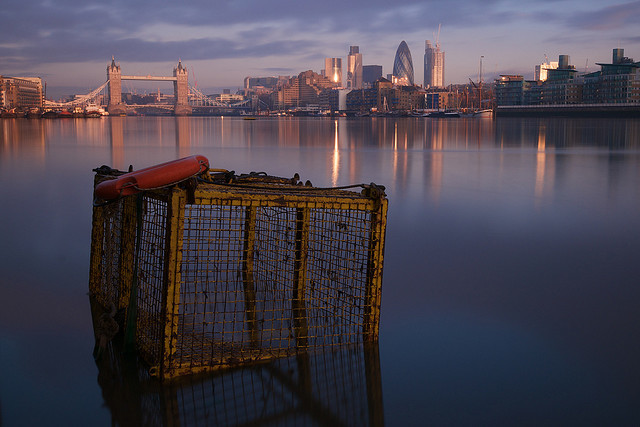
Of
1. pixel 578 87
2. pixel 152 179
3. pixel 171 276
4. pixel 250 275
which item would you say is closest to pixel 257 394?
pixel 171 276

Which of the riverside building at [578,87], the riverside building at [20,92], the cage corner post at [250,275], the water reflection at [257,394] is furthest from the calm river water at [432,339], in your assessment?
the riverside building at [20,92]

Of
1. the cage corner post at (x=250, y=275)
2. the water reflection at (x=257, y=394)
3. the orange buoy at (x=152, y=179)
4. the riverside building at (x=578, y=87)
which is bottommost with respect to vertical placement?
the water reflection at (x=257, y=394)

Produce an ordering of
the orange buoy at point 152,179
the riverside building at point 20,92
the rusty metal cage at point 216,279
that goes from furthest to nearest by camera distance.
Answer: the riverside building at point 20,92
the rusty metal cage at point 216,279
the orange buoy at point 152,179

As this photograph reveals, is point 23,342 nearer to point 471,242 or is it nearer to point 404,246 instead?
point 404,246

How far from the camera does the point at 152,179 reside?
3428 mm

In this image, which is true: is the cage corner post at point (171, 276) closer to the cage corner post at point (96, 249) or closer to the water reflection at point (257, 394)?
the water reflection at point (257, 394)

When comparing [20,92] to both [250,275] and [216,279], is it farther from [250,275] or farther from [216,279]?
[216,279]

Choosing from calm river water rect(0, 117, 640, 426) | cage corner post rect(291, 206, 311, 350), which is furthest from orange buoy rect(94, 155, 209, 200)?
calm river water rect(0, 117, 640, 426)

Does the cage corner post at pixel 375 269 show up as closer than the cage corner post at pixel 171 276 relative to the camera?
No

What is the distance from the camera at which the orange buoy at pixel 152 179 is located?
3434 millimetres

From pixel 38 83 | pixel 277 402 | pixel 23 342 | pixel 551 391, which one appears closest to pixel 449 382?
pixel 551 391

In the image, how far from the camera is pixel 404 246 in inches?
274

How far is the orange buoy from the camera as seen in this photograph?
343 centimetres

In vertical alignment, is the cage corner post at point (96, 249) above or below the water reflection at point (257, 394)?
above
